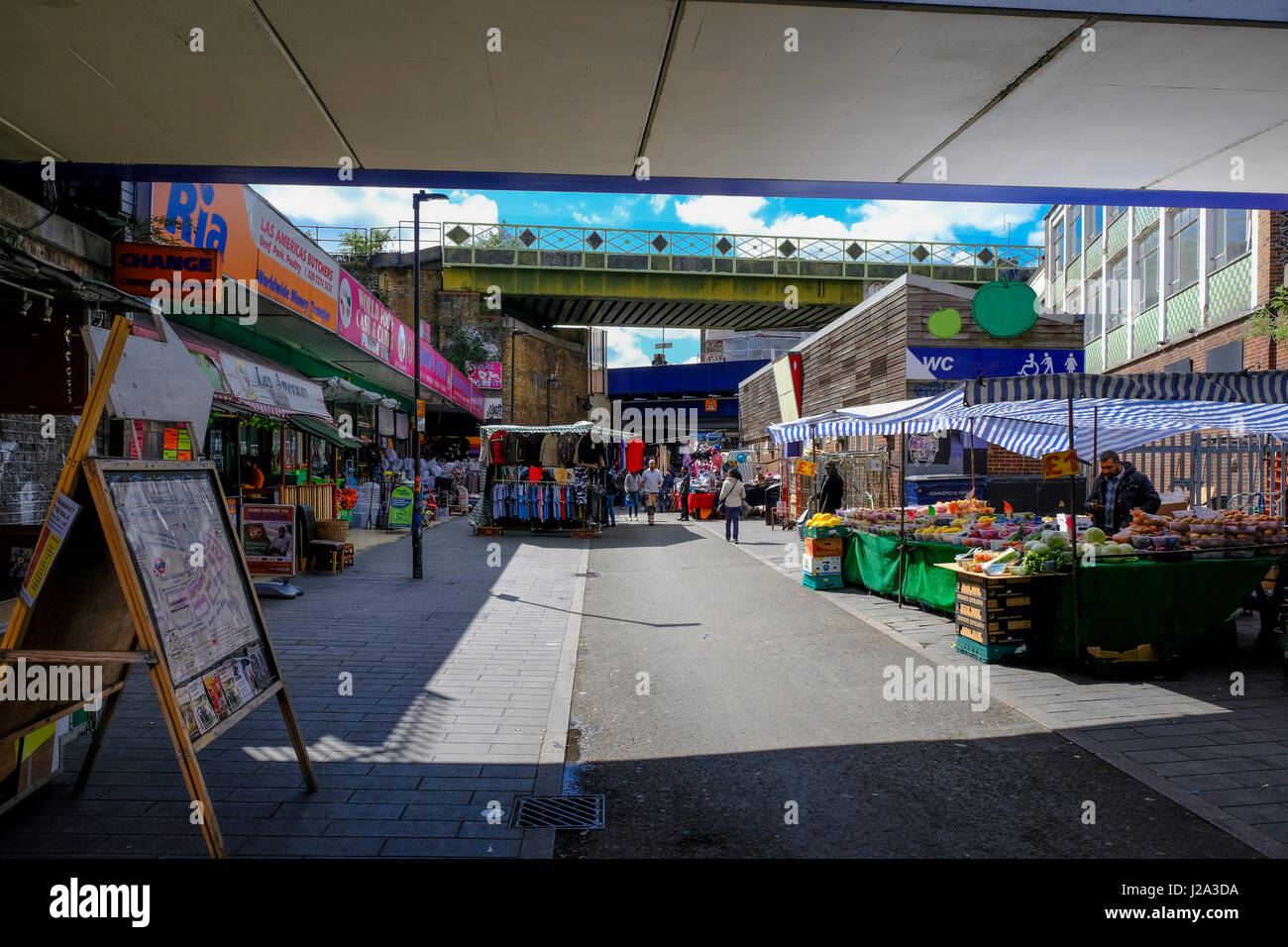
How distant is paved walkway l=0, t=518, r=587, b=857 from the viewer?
3682mm

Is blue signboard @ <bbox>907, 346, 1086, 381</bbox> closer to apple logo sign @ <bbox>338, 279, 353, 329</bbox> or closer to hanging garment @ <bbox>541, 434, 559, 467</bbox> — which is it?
hanging garment @ <bbox>541, 434, 559, 467</bbox>

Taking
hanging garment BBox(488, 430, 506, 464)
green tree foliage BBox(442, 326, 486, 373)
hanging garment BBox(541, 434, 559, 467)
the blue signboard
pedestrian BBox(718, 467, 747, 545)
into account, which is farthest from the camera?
green tree foliage BBox(442, 326, 486, 373)

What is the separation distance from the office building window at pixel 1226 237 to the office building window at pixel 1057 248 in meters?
14.7

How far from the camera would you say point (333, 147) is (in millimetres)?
5641

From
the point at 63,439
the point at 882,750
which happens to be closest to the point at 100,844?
the point at 882,750

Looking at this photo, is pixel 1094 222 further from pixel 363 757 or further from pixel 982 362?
pixel 363 757

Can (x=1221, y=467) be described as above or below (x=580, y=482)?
above

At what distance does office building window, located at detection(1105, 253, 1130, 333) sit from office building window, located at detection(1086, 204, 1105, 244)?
80.3 inches

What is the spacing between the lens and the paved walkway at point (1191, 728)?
4090 millimetres

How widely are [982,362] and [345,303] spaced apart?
1381 centimetres

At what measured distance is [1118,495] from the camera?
951 cm

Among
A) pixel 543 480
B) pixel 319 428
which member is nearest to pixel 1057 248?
pixel 543 480

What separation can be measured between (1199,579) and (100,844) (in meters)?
8.19

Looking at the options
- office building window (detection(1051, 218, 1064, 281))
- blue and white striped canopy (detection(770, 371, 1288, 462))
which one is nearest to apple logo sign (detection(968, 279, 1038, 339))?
blue and white striped canopy (detection(770, 371, 1288, 462))
